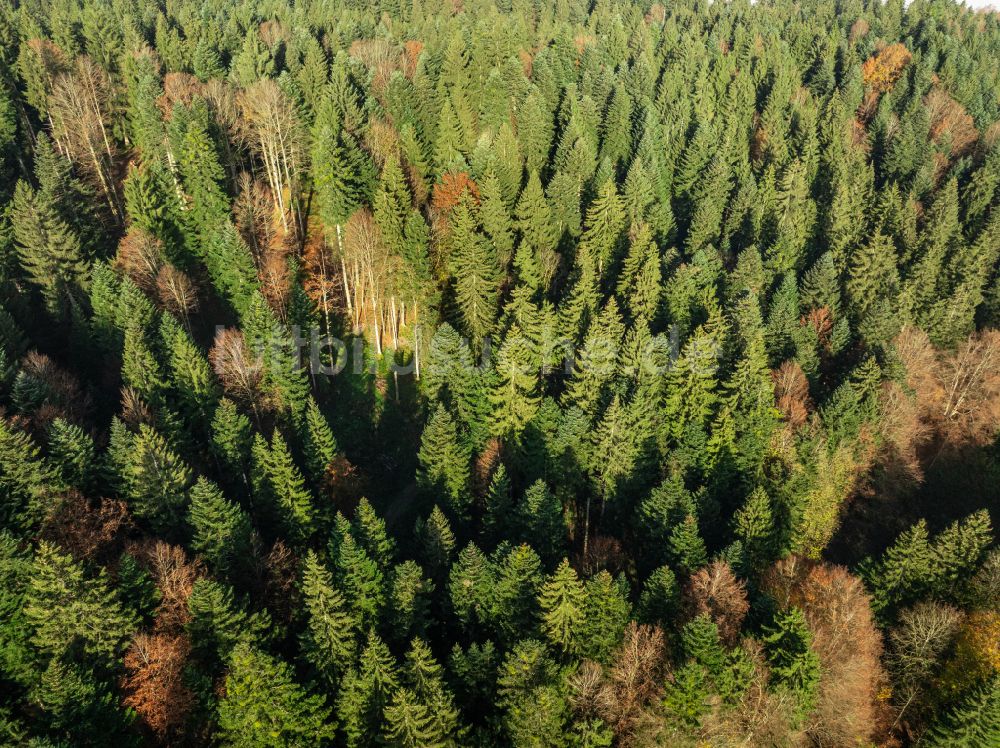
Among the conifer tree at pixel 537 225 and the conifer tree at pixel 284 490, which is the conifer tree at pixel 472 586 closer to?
the conifer tree at pixel 284 490

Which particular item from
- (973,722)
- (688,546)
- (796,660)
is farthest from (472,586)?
(973,722)

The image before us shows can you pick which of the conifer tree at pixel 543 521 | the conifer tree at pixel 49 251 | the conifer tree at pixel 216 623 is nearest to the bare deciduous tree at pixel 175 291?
the conifer tree at pixel 49 251

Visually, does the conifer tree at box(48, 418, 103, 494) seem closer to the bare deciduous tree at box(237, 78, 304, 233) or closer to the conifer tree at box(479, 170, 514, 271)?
the bare deciduous tree at box(237, 78, 304, 233)

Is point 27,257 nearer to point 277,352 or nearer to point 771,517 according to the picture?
point 277,352

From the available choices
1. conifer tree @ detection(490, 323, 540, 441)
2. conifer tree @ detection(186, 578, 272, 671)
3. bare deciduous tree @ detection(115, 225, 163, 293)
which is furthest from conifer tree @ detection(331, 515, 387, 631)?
bare deciduous tree @ detection(115, 225, 163, 293)

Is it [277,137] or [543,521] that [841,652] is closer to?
[543,521]
